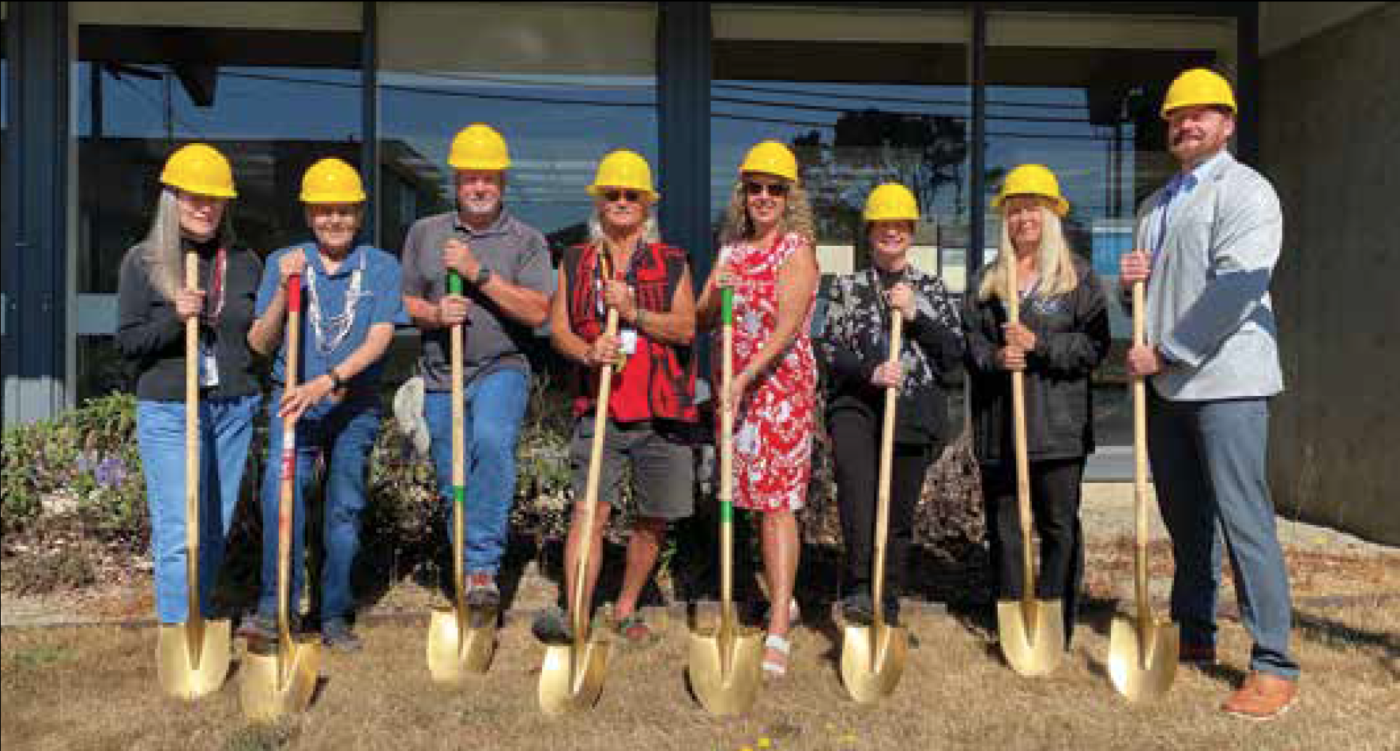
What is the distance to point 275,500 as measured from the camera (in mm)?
3949

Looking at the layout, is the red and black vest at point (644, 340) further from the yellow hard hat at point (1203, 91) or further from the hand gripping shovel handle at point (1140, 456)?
the yellow hard hat at point (1203, 91)

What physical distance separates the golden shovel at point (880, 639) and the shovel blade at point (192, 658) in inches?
81.7

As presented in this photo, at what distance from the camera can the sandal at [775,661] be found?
151 inches

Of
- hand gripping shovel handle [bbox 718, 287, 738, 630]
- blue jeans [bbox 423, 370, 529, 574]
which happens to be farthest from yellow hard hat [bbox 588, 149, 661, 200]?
blue jeans [bbox 423, 370, 529, 574]

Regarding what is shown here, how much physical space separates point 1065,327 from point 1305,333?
3866mm

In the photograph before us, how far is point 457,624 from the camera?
3869 mm

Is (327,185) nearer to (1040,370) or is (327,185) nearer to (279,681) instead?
(279,681)

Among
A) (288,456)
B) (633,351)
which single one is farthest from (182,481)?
(633,351)

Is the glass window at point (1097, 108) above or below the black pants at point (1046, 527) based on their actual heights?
above

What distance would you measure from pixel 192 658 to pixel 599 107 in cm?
424

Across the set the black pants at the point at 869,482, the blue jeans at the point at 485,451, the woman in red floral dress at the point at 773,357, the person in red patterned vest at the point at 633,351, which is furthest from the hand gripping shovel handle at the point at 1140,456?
the blue jeans at the point at 485,451

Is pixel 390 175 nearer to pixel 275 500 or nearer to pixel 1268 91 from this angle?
pixel 275 500

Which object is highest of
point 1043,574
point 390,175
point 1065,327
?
point 390,175

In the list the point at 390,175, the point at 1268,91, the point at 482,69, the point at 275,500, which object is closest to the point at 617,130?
the point at 482,69
